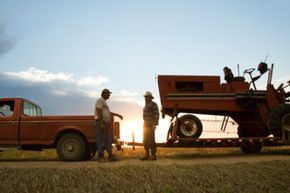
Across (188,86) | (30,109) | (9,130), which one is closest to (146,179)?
(188,86)

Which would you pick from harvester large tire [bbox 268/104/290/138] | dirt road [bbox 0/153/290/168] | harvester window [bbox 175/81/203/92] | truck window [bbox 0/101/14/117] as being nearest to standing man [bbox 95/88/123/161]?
dirt road [bbox 0/153/290/168]

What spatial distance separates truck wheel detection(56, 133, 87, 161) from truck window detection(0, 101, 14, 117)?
79.4 inches

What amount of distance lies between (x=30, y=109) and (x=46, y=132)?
157 centimetres

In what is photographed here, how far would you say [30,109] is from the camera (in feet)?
46.4

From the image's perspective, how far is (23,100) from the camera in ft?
44.7

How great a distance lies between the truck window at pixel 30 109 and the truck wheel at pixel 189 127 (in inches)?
193

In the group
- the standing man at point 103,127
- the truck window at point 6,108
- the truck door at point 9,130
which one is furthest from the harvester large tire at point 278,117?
the truck window at point 6,108

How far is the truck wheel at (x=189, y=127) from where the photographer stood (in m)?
13.5

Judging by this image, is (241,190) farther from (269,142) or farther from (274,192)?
(269,142)

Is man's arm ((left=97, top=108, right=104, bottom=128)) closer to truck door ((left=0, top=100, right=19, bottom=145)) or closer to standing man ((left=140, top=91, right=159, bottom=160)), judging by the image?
standing man ((left=140, top=91, right=159, bottom=160))

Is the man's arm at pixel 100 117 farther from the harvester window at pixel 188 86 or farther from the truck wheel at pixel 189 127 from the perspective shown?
the harvester window at pixel 188 86

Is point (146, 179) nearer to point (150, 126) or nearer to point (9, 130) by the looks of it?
point (150, 126)

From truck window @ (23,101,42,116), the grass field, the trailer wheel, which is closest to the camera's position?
the grass field

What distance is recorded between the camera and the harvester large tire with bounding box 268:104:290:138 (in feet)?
44.3
